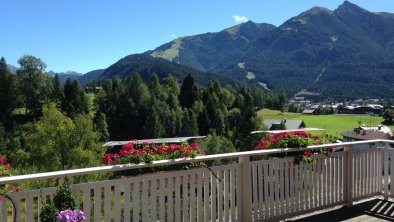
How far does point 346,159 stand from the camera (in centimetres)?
579

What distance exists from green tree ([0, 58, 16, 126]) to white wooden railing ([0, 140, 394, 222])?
73.9m

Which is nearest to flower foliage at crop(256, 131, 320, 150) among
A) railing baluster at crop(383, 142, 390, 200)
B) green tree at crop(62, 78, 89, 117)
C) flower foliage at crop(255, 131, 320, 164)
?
flower foliage at crop(255, 131, 320, 164)

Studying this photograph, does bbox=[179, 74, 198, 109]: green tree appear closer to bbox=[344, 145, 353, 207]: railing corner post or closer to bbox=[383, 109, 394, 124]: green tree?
bbox=[383, 109, 394, 124]: green tree

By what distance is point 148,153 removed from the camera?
3988 millimetres

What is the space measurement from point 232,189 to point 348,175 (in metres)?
2.13

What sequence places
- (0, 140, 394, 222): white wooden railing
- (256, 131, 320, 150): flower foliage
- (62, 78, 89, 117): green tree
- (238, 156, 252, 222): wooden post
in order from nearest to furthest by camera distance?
1. (0, 140, 394, 222): white wooden railing
2. (238, 156, 252, 222): wooden post
3. (256, 131, 320, 150): flower foliage
4. (62, 78, 89, 117): green tree

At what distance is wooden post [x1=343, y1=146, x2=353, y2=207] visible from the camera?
19.0 ft

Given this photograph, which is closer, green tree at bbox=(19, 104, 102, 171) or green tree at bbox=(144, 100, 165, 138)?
green tree at bbox=(19, 104, 102, 171)

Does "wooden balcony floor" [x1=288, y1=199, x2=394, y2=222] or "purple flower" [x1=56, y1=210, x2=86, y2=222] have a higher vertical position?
"purple flower" [x1=56, y1=210, x2=86, y2=222]

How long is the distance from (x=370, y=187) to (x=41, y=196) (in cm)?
476

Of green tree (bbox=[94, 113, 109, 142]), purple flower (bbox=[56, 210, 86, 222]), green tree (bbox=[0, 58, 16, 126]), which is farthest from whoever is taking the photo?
green tree (bbox=[94, 113, 109, 142])

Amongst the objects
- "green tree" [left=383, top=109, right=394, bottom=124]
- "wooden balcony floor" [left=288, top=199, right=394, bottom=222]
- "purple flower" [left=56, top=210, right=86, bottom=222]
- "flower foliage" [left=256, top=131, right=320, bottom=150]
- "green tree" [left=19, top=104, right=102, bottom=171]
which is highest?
"flower foliage" [left=256, top=131, right=320, bottom=150]

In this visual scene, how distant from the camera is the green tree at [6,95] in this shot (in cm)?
7150

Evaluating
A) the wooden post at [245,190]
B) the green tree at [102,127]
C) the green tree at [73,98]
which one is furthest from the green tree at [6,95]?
the wooden post at [245,190]
